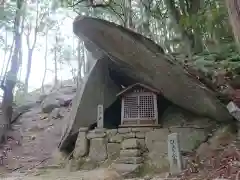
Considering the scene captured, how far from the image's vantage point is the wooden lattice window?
9.14 metres

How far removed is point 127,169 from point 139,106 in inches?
103

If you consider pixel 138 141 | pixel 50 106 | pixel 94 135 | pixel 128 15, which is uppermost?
pixel 128 15

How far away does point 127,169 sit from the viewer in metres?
7.38

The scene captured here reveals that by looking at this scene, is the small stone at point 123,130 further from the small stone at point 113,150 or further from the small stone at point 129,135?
the small stone at point 113,150

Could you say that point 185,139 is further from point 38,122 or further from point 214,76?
point 38,122

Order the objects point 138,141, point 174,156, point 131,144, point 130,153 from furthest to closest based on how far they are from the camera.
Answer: point 138,141
point 131,144
point 130,153
point 174,156

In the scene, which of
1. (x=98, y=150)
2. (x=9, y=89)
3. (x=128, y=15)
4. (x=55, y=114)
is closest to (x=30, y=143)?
(x=9, y=89)

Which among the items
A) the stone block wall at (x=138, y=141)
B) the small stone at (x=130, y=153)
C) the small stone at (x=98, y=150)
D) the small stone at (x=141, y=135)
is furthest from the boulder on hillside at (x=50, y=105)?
the small stone at (x=130, y=153)

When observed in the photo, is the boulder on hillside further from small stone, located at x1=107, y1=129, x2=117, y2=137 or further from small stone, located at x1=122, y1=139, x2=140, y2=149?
small stone, located at x1=122, y1=139, x2=140, y2=149

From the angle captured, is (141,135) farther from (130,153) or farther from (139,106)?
(139,106)

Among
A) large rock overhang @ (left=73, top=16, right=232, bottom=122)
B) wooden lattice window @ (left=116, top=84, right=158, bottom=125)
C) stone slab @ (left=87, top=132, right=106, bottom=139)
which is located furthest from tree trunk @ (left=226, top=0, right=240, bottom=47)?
stone slab @ (left=87, top=132, right=106, bottom=139)

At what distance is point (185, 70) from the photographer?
8445mm

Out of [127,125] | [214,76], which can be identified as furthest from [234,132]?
[127,125]

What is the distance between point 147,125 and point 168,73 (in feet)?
6.16
